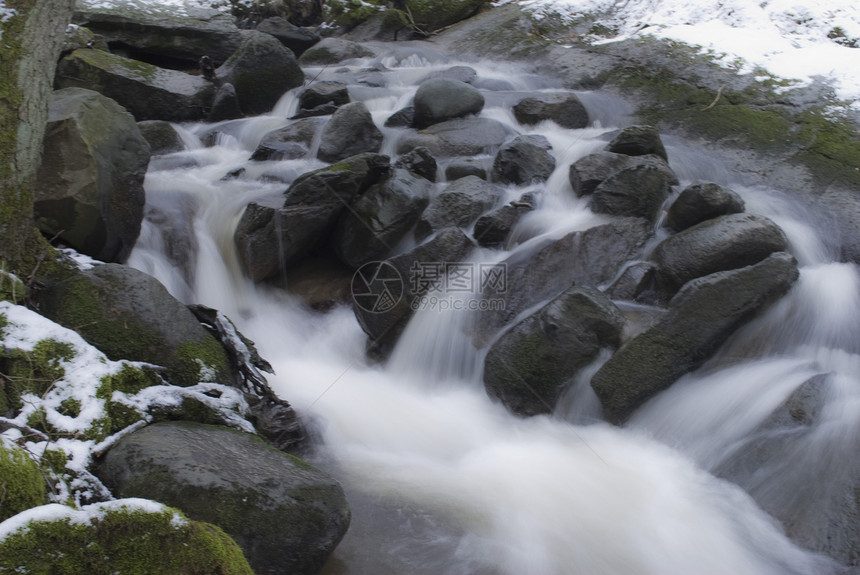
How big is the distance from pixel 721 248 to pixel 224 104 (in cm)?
625

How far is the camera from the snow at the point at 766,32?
289 inches

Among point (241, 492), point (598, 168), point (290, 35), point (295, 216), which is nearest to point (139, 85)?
point (295, 216)

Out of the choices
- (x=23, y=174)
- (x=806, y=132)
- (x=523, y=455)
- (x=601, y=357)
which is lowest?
(x=523, y=455)

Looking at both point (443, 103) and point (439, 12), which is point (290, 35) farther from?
point (443, 103)

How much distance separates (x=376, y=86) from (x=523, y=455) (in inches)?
260

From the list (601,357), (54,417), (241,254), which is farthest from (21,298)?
(601,357)

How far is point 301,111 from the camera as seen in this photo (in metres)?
8.12

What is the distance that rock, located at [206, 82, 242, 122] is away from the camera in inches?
324

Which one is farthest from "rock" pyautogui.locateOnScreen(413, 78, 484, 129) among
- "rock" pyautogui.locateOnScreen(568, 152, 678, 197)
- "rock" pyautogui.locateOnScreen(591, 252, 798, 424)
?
"rock" pyautogui.locateOnScreen(591, 252, 798, 424)

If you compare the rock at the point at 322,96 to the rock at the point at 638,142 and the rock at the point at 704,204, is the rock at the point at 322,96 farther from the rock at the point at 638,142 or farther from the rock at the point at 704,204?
the rock at the point at 704,204

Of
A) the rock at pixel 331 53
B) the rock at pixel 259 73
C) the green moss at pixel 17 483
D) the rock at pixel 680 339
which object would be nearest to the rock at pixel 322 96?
the rock at pixel 259 73

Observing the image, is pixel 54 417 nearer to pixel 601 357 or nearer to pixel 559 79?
pixel 601 357

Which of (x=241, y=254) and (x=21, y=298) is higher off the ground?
(x=21, y=298)

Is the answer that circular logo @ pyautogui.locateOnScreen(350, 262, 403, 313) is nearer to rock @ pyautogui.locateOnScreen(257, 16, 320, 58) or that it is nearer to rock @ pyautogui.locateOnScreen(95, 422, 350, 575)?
rock @ pyautogui.locateOnScreen(95, 422, 350, 575)
